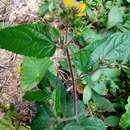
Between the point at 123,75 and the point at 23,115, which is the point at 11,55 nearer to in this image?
the point at 23,115

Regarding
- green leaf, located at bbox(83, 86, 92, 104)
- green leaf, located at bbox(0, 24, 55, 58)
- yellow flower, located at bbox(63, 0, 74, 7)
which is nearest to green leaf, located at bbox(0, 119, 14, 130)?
green leaf, located at bbox(83, 86, 92, 104)

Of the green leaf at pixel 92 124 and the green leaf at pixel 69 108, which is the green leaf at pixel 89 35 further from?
the green leaf at pixel 92 124

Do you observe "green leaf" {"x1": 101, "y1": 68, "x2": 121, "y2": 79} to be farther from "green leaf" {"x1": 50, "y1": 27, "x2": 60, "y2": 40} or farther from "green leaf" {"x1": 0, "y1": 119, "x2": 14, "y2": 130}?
"green leaf" {"x1": 50, "y1": 27, "x2": 60, "y2": 40}

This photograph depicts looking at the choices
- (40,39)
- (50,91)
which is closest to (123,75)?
(50,91)

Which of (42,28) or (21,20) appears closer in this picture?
(42,28)

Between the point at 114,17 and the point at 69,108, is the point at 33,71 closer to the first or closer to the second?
the point at 69,108
